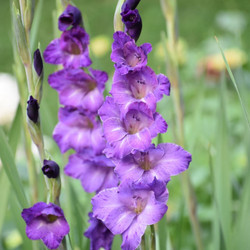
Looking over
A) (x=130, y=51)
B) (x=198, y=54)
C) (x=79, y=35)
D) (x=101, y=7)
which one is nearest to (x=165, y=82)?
(x=130, y=51)

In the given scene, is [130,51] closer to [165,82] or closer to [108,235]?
[165,82]

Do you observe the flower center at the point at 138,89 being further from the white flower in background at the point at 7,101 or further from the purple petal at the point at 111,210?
the white flower in background at the point at 7,101

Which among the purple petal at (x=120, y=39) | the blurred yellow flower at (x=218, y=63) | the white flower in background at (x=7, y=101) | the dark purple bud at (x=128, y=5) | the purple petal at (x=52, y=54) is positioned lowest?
the white flower in background at (x=7, y=101)

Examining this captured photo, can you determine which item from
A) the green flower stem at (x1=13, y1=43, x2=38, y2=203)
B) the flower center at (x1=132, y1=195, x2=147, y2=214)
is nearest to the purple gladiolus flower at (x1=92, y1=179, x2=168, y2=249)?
the flower center at (x1=132, y1=195, x2=147, y2=214)

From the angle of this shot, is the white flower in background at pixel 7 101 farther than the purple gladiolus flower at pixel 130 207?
Yes

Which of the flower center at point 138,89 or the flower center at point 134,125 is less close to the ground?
the flower center at point 138,89

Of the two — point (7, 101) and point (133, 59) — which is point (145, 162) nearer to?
point (133, 59)

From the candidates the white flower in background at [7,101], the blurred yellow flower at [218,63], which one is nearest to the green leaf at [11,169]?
the white flower in background at [7,101]
